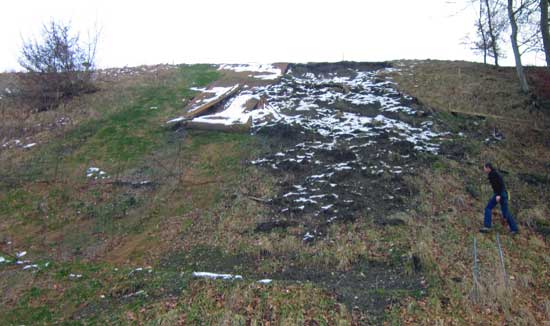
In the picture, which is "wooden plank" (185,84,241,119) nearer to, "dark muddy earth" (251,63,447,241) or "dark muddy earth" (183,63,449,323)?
"dark muddy earth" (183,63,449,323)

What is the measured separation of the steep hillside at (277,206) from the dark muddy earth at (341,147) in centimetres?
6

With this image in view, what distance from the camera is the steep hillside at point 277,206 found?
591 centimetres

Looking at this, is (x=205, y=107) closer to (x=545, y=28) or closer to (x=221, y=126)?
(x=221, y=126)

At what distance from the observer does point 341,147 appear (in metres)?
11.1

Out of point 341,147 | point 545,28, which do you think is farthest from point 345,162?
point 545,28

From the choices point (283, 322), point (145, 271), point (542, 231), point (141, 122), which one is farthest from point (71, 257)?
point (542, 231)

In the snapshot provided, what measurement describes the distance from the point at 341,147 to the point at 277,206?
10.9 feet

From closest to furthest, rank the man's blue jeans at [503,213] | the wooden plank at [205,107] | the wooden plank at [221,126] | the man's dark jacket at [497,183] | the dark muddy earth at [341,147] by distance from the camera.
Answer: the man's blue jeans at [503,213], the man's dark jacket at [497,183], the dark muddy earth at [341,147], the wooden plank at [221,126], the wooden plank at [205,107]

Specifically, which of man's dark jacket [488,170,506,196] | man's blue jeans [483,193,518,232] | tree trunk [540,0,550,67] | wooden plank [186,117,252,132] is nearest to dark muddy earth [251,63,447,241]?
wooden plank [186,117,252,132]

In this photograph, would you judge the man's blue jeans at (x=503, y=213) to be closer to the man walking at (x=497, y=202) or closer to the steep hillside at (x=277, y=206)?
the man walking at (x=497, y=202)

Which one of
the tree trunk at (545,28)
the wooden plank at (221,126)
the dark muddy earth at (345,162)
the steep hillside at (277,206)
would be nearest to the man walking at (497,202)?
the steep hillside at (277,206)

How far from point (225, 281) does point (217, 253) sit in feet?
3.46

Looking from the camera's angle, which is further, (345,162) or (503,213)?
(345,162)

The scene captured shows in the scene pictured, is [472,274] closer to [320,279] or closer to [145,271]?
[320,279]
